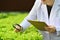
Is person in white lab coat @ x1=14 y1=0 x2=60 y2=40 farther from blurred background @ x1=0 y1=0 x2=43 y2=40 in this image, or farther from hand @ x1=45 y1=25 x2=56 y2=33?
blurred background @ x1=0 y1=0 x2=43 y2=40

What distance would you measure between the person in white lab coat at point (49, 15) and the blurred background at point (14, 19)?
1.32 meters

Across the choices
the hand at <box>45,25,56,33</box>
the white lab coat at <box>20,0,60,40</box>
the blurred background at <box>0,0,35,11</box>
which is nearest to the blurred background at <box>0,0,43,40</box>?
the blurred background at <box>0,0,35,11</box>

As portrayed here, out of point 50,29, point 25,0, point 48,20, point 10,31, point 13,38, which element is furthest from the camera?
point 25,0

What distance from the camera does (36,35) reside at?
5012mm

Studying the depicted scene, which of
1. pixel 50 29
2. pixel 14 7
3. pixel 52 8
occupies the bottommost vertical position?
pixel 14 7

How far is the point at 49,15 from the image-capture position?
3334mm

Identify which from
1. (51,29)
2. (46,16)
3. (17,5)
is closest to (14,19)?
(17,5)

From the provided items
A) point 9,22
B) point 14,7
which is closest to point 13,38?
point 9,22

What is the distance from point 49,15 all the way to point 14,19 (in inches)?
142

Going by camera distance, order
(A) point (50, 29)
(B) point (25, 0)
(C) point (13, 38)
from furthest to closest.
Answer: (B) point (25, 0), (C) point (13, 38), (A) point (50, 29)

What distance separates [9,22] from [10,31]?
98 centimetres

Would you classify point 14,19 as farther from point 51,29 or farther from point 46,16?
point 51,29

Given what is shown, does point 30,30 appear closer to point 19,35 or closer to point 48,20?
point 19,35

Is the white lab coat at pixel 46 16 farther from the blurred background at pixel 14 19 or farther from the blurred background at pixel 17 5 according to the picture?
the blurred background at pixel 17 5
